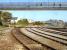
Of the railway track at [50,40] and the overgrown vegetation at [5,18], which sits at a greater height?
the overgrown vegetation at [5,18]

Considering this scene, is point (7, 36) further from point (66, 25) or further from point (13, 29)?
point (66, 25)

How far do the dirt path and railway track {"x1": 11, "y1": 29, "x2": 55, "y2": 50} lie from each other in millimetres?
72

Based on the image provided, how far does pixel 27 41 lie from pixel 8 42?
357 mm

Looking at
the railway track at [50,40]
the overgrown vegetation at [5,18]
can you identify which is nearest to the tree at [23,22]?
the overgrown vegetation at [5,18]

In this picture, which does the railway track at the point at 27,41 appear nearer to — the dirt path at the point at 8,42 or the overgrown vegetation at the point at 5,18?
the dirt path at the point at 8,42

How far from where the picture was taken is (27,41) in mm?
6004

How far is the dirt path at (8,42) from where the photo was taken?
5539 millimetres

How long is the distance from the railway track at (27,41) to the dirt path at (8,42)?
0.07 metres

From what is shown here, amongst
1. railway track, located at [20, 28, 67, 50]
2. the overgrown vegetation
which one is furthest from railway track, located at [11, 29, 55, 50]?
the overgrown vegetation

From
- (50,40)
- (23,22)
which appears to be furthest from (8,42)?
(50,40)

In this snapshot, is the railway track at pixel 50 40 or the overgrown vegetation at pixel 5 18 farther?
the railway track at pixel 50 40

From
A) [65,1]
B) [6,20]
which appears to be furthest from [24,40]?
[65,1]

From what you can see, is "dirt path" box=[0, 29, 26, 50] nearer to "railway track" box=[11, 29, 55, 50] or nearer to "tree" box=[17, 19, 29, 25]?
"railway track" box=[11, 29, 55, 50]

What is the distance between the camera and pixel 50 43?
5922mm
